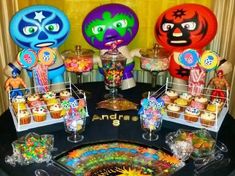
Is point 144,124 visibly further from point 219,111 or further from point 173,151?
point 219,111

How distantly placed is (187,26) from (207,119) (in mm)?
598

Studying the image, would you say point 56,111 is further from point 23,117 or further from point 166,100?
point 166,100

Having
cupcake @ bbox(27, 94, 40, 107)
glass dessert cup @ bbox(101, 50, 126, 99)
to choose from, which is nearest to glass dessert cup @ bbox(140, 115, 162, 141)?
glass dessert cup @ bbox(101, 50, 126, 99)

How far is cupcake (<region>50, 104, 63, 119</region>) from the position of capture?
1727mm

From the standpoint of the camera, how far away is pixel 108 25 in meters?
2.05

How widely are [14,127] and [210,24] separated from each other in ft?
3.99

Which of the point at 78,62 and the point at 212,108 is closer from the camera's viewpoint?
the point at 212,108

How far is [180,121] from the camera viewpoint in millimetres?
1706

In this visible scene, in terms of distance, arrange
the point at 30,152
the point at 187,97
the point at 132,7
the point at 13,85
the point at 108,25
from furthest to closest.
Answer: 1. the point at 132,7
2. the point at 108,25
3. the point at 13,85
4. the point at 187,97
5. the point at 30,152

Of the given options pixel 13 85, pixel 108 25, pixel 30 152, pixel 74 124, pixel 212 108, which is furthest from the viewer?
pixel 108 25

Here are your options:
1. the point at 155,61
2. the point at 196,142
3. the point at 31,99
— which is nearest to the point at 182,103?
the point at 196,142

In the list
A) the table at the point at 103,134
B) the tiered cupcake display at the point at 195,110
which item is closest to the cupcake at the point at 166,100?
the tiered cupcake display at the point at 195,110

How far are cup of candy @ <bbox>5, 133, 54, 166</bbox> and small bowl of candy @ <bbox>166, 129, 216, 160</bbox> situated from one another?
0.55m

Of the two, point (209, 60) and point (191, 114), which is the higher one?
point (209, 60)
